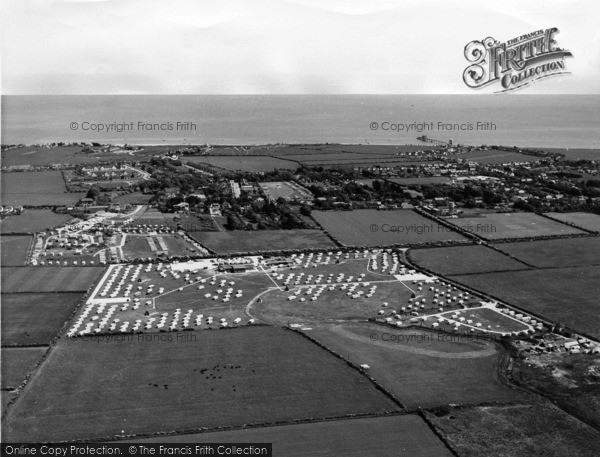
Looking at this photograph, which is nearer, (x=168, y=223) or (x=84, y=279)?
(x=84, y=279)

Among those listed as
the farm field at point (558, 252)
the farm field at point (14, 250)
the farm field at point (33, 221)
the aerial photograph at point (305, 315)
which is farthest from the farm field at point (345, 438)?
the farm field at point (33, 221)

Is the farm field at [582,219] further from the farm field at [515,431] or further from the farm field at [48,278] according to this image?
the farm field at [48,278]

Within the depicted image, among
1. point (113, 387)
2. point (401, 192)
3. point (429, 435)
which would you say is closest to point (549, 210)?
point (401, 192)

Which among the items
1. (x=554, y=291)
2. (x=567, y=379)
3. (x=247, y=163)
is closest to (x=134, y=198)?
(x=247, y=163)

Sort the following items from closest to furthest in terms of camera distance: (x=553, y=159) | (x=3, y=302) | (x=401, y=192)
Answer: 1. (x=3, y=302)
2. (x=401, y=192)
3. (x=553, y=159)

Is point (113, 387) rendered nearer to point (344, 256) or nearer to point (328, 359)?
point (328, 359)

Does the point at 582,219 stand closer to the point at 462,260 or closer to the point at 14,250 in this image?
the point at 462,260

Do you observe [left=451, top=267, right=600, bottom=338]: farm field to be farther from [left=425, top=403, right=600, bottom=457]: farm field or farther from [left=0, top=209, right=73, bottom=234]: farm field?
[left=0, top=209, right=73, bottom=234]: farm field
